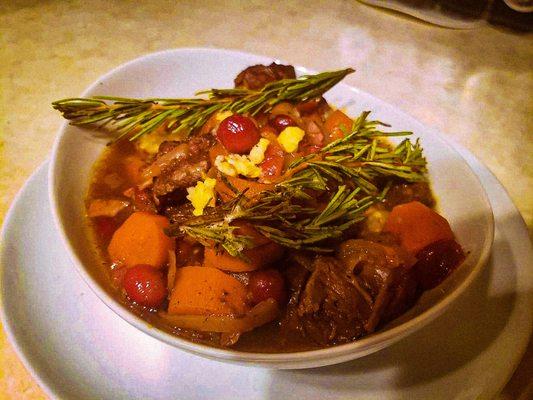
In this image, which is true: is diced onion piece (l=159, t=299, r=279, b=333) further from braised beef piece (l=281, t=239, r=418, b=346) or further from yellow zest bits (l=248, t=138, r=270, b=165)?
yellow zest bits (l=248, t=138, r=270, b=165)

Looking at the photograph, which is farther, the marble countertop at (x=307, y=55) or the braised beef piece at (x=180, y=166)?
the marble countertop at (x=307, y=55)

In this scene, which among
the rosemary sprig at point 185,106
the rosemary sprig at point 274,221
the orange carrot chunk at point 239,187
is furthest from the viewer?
the rosemary sprig at point 185,106

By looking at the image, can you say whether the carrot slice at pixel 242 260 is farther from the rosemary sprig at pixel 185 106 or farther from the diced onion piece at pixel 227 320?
the rosemary sprig at pixel 185 106

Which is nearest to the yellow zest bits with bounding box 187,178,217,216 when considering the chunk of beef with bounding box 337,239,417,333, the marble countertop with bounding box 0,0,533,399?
the chunk of beef with bounding box 337,239,417,333

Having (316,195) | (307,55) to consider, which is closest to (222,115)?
(316,195)

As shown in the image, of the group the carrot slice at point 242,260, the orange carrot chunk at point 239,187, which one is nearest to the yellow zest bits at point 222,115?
the orange carrot chunk at point 239,187

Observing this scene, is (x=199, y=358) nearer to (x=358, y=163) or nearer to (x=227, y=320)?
(x=227, y=320)

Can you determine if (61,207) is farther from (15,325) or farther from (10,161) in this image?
(10,161)

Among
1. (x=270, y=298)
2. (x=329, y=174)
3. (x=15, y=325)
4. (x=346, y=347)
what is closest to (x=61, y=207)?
(x=15, y=325)
